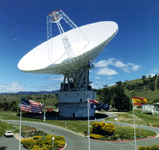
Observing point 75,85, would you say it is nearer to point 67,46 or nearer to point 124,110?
point 67,46

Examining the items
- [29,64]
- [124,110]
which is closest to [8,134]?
[29,64]

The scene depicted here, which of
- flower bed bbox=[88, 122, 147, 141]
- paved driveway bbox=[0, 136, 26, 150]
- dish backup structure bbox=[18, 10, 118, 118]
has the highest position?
dish backup structure bbox=[18, 10, 118, 118]

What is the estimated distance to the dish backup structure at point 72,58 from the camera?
42550 mm

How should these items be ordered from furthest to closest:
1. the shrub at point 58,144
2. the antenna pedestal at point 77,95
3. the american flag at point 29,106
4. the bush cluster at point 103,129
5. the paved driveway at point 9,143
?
the antenna pedestal at point 77,95 → the bush cluster at point 103,129 → the shrub at point 58,144 → the paved driveway at point 9,143 → the american flag at point 29,106

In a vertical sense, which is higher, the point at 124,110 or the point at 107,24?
the point at 107,24

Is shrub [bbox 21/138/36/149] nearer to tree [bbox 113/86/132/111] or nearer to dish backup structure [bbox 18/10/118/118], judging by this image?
dish backup structure [bbox 18/10/118/118]

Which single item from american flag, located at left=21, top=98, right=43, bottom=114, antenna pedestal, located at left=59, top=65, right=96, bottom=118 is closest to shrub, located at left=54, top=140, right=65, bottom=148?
american flag, located at left=21, top=98, right=43, bottom=114

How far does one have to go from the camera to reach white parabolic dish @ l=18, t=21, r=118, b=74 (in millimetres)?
42094

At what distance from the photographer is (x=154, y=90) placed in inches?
6097

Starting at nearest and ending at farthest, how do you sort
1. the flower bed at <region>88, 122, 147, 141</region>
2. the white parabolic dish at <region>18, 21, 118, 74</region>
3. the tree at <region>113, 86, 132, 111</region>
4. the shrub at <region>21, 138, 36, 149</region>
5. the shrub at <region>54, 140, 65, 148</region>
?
the shrub at <region>21, 138, 36, 149</region> < the shrub at <region>54, 140, 65, 148</region> < the flower bed at <region>88, 122, 147, 141</region> < the white parabolic dish at <region>18, 21, 118, 74</region> < the tree at <region>113, 86, 132, 111</region>

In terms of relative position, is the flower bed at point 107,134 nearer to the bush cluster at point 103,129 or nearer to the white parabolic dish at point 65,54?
the bush cluster at point 103,129

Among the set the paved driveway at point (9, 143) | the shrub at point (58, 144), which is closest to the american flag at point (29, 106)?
the shrub at point (58, 144)

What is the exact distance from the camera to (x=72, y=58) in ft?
133

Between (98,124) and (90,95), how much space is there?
23603 mm
